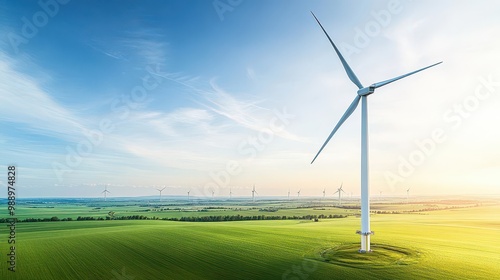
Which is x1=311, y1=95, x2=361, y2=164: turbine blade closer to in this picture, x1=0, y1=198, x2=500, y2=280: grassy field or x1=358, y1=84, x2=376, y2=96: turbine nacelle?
x1=358, y1=84, x2=376, y2=96: turbine nacelle

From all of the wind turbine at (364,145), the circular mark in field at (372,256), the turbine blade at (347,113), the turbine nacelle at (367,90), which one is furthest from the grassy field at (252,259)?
the turbine nacelle at (367,90)

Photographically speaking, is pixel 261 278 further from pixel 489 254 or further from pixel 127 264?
pixel 489 254

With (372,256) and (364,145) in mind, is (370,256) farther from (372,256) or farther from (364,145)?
(364,145)

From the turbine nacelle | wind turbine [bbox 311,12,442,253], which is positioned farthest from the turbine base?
the turbine nacelle

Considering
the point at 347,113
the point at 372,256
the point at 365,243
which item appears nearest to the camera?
the point at 372,256

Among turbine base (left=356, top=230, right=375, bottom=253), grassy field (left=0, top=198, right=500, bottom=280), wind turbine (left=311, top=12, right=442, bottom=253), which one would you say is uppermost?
wind turbine (left=311, top=12, right=442, bottom=253)

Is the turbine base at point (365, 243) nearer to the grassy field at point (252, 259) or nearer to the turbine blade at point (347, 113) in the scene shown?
the grassy field at point (252, 259)

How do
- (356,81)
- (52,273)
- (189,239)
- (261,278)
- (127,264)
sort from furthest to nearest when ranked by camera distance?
1. (189,239)
2. (356,81)
3. (127,264)
4. (52,273)
5. (261,278)

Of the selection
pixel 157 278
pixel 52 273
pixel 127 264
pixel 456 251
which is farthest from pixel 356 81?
pixel 52 273

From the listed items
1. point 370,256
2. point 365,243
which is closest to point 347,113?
point 365,243
